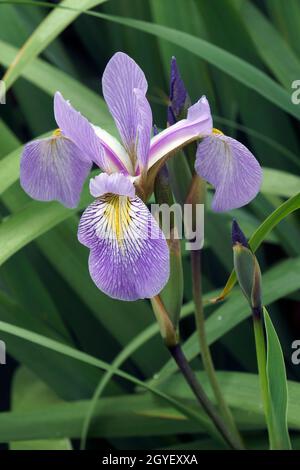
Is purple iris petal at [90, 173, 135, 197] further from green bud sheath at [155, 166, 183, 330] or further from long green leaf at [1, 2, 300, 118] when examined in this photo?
long green leaf at [1, 2, 300, 118]

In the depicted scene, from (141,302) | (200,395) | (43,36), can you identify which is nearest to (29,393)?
(141,302)

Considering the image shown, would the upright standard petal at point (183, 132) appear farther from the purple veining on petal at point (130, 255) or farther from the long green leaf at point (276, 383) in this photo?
the long green leaf at point (276, 383)

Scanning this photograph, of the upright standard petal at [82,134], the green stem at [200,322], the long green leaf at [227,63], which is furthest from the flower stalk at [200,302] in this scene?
the long green leaf at [227,63]

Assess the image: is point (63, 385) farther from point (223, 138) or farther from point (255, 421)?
point (223, 138)

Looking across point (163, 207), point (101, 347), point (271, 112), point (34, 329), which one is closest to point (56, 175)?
point (163, 207)

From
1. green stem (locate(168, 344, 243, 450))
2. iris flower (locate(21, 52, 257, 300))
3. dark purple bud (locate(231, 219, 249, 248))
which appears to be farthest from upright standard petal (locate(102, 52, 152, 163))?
green stem (locate(168, 344, 243, 450))

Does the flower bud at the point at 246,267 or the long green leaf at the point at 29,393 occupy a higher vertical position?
the long green leaf at the point at 29,393

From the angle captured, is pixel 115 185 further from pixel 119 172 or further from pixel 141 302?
pixel 141 302
